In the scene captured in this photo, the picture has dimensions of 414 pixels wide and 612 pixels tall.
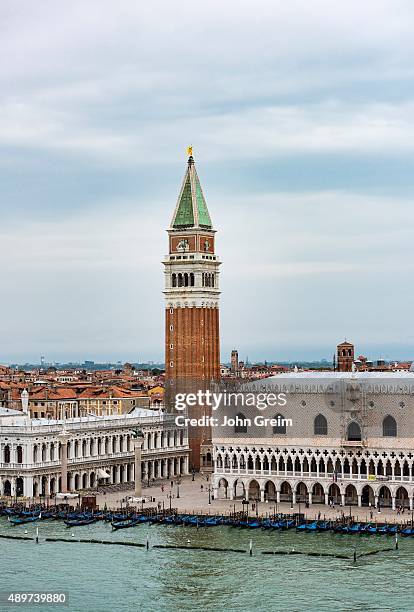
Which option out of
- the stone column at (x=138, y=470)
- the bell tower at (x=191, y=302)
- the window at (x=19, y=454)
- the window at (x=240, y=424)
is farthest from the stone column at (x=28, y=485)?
the bell tower at (x=191, y=302)

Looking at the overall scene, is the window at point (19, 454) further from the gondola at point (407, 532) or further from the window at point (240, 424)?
the gondola at point (407, 532)

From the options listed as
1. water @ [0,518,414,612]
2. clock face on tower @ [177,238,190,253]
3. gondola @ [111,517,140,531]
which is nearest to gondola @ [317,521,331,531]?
water @ [0,518,414,612]

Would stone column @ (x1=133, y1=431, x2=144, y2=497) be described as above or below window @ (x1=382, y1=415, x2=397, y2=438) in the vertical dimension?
below

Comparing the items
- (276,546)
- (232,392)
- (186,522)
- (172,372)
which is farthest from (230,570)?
(172,372)

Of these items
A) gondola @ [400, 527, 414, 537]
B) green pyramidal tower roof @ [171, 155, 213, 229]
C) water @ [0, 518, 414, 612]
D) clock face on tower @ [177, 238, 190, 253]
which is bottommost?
water @ [0, 518, 414, 612]

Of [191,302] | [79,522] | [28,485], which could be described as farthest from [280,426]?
[191,302]

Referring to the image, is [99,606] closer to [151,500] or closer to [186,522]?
[186,522]

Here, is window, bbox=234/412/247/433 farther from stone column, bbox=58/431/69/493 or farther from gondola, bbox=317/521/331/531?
gondola, bbox=317/521/331/531
